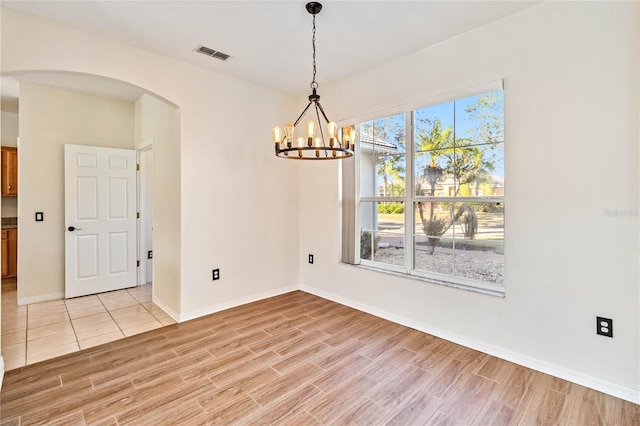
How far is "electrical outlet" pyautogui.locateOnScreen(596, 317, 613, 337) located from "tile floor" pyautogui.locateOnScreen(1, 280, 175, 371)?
3.72 metres

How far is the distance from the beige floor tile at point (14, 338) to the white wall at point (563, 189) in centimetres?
389

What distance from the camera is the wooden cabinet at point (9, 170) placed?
5.13 metres

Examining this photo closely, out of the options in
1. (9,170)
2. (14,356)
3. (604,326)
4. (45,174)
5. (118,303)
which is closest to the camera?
(604,326)

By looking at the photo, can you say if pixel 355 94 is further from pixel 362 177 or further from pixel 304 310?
pixel 304 310

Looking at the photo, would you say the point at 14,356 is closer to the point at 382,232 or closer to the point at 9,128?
the point at 382,232

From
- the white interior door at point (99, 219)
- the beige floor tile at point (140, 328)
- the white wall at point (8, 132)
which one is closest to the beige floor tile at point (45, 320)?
the white interior door at point (99, 219)

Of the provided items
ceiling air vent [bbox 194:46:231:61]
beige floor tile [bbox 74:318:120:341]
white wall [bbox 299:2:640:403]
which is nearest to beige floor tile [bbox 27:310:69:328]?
A: beige floor tile [bbox 74:318:120:341]

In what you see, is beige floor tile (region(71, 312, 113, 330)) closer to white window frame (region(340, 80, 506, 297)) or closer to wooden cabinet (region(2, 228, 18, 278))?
white window frame (region(340, 80, 506, 297))

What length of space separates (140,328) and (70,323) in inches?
31.7

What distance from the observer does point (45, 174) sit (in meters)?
4.05

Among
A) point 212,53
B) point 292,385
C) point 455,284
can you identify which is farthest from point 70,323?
point 455,284

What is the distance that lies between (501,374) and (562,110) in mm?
1990

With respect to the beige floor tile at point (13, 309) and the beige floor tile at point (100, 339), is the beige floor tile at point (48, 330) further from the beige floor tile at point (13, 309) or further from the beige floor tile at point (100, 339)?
the beige floor tile at point (13, 309)

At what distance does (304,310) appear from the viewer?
367 centimetres
